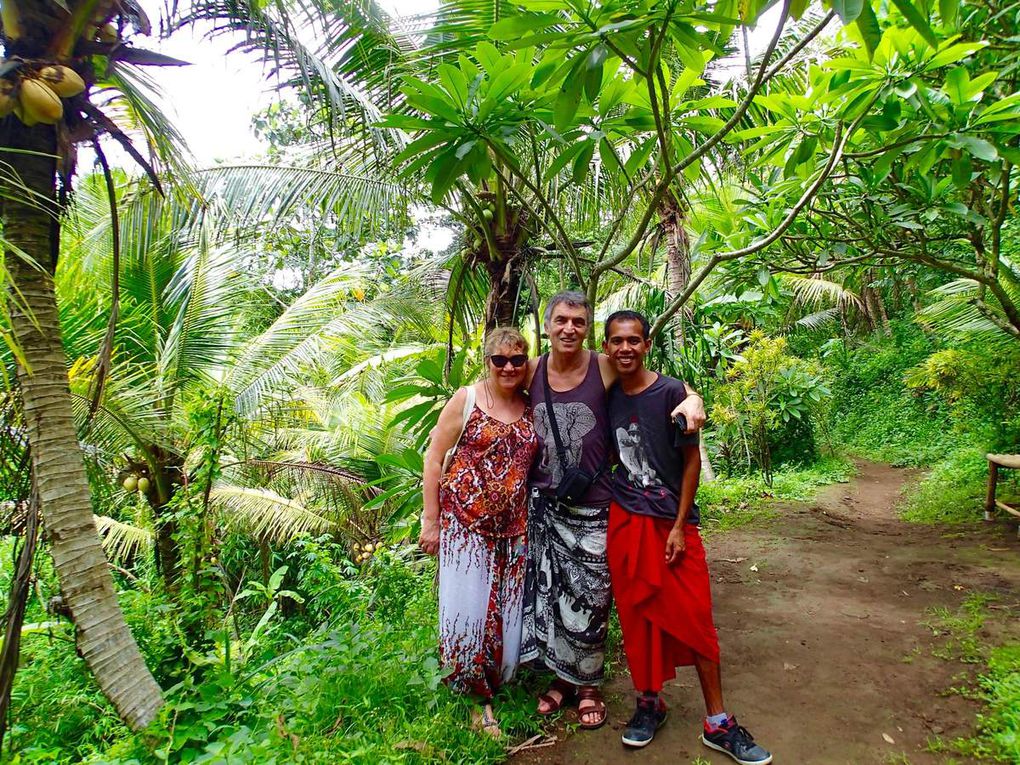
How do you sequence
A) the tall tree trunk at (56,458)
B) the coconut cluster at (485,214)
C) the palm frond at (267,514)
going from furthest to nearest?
1. the palm frond at (267,514)
2. the coconut cluster at (485,214)
3. the tall tree trunk at (56,458)

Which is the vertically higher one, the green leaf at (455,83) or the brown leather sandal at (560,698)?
the green leaf at (455,83)

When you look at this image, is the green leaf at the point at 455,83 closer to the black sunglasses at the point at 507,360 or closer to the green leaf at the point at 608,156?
the green leaf at the point at 608,156

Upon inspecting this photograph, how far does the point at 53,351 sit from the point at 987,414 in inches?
348

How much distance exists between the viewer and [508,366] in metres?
2.45

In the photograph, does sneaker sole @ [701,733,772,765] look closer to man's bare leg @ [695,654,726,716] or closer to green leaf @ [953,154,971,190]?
man's bare leg @ [695,654,726,716]

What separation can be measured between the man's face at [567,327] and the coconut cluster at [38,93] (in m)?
1.85

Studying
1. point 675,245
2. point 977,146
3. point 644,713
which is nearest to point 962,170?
point 977,146

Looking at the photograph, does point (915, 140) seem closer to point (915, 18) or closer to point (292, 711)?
point (915, 18)

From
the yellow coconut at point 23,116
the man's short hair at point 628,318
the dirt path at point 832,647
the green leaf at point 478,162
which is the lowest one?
the dirt path at point 832,647

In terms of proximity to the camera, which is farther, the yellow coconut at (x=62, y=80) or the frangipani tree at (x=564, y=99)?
the yellow coconut at (x=62, y=80)

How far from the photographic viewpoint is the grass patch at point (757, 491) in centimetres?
630

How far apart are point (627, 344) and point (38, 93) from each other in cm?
217

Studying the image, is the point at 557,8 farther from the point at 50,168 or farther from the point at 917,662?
the point at 917,662

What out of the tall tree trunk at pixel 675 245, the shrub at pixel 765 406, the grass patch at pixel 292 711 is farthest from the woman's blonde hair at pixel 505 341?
the shrub at pixel 765 406
